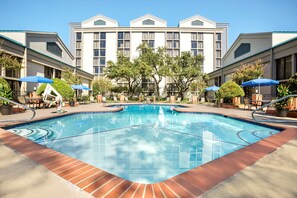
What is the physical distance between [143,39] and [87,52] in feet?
41.9

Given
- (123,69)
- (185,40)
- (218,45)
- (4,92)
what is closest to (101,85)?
(123,69)

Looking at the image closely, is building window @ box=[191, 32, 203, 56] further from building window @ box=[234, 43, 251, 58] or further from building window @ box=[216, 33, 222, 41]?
building window @ box=[234, 43, 251, 58]

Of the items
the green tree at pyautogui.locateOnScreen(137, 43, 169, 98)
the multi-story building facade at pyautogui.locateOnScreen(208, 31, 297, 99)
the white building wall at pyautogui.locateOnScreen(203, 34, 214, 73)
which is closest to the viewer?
the multi-story building facade at pyautogui.locateOnScreen(208, 31, 297, 99)

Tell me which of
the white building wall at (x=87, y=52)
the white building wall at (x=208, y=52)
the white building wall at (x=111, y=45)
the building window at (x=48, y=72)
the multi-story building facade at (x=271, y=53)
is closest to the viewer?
the multi-story building facade at (x=271, y=53)

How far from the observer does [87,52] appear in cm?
3181

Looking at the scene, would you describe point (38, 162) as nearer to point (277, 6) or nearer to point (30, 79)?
point (30, 79)

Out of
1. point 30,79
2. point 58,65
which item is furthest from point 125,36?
point 30,79

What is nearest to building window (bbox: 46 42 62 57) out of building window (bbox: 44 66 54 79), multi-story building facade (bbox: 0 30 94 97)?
multi-story building facade (bbox: 0 30 94 97)

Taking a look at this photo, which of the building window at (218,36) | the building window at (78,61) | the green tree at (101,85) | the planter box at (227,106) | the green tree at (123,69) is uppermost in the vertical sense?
the building window at (218,36)

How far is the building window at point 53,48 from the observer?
19.0 meters

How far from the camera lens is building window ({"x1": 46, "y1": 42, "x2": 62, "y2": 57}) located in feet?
62.3

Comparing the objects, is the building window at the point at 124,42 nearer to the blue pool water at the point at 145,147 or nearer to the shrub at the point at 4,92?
the shrub at the point at 4,92

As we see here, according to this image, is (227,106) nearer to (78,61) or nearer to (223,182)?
(223,182)

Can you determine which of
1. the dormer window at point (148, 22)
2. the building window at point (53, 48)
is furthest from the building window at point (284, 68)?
the building window at point (53, 48)
